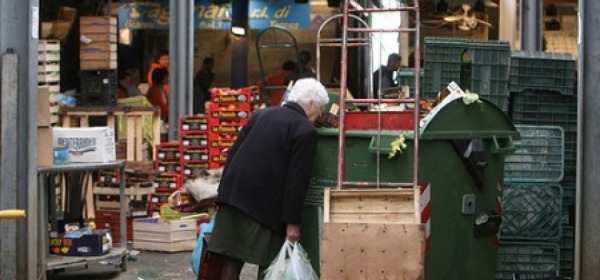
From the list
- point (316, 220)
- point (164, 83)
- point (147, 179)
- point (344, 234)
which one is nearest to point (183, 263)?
point (147, 179)

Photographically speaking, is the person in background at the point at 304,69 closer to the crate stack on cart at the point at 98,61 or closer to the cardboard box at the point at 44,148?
the crate stack on cart at the point at 98,61

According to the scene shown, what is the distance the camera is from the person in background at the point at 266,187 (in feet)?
29.6

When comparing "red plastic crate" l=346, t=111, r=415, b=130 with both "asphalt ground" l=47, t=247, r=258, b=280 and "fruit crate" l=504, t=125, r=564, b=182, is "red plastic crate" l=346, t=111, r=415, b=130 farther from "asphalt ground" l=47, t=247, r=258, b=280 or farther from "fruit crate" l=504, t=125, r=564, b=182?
"asphalt ground" l=47, t=247, r=258, b=280

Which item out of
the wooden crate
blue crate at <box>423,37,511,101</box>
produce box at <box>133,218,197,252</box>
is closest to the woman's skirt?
the wooden crate

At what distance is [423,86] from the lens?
1120cm

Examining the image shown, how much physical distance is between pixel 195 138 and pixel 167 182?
2.88ft

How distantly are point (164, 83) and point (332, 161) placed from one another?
11762mm

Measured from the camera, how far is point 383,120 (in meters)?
9.41

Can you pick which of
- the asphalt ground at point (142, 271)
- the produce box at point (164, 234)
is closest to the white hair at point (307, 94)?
the asphalt ground at point (142, 271)

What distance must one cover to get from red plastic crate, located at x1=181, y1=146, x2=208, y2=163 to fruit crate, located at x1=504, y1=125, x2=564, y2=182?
6883mm

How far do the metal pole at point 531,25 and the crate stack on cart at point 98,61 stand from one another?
5.46m

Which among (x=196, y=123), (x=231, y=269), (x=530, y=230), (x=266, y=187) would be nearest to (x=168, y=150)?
(x=196, y=123)

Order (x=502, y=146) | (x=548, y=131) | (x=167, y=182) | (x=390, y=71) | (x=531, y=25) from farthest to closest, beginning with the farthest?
(x=390, y=71) < (x=531, y=25) < (x=167, y=182) < (x=548, y=131) < (x=502, y=146)

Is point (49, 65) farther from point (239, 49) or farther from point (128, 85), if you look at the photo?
point (239, 49)
